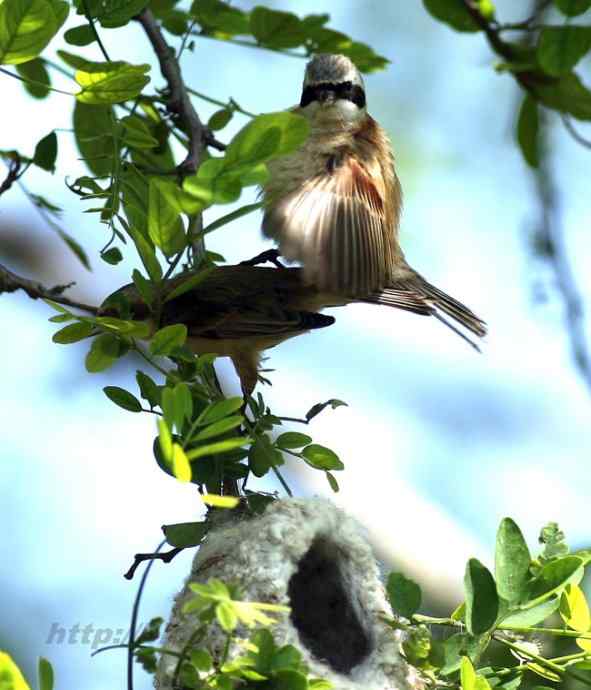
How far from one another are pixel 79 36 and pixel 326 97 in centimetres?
76

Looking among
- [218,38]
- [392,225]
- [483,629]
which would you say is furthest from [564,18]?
[483,629]

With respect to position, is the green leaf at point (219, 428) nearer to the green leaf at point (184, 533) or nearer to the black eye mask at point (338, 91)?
the green leaf at point (184, 533)

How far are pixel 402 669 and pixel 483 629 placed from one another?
0.25 m

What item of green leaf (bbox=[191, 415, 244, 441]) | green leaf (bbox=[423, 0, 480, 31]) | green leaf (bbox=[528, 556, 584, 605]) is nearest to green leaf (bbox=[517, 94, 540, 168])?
green leaf (bbox=[423, 0, 480, 31])

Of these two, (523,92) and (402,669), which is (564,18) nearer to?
(523,92)

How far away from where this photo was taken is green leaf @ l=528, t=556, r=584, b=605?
1.88m

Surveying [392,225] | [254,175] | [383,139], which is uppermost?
[383,139]

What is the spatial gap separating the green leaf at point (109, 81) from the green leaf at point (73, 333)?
0.37m

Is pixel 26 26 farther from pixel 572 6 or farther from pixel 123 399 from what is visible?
pixel 572 6

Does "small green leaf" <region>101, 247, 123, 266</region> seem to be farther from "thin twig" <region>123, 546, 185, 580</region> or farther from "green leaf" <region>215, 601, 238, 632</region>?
"green leaf" <region>215, 601, 238, 632</region>

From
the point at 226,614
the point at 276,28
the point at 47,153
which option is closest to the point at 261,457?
the point at 226,614

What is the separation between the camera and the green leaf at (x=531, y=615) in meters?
1.88

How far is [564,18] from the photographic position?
86.4 inches

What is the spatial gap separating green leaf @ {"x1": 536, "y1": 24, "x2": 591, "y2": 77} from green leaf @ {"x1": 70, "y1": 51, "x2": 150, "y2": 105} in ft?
2.53
